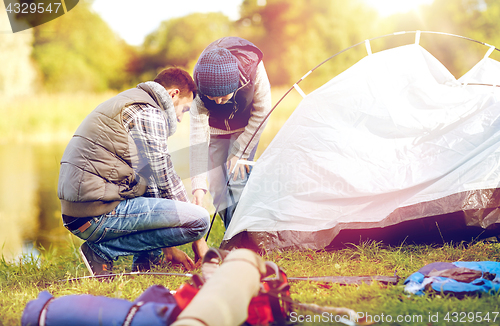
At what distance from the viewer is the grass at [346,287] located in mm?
1201

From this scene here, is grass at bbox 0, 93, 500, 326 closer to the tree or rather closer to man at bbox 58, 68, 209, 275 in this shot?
man at bbox 58, 68, 209, 275

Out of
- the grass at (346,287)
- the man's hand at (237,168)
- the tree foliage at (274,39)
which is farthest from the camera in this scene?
the tree foliage at (274,39)

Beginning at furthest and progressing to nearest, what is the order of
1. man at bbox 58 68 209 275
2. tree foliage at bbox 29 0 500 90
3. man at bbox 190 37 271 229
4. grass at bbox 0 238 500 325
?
tree foliage at bbox 29 0 500 90 < man at bbox 190 37 271 229 < man at bbox 58 68 209 275 < grass at bbox 0 238 500 325

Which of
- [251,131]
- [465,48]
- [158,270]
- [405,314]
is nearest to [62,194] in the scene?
[158,270]

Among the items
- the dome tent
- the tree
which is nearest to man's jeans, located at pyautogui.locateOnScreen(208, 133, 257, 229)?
the dome tent

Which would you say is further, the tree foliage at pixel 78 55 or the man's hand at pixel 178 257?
the tree foliage at pixel 78 55

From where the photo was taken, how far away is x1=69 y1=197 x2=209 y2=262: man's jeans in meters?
1.68

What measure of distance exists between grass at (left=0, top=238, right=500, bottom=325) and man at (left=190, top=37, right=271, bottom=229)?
51 cm

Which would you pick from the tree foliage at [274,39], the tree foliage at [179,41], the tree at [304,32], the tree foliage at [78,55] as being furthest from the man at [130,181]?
the tree foliage at [78,55]

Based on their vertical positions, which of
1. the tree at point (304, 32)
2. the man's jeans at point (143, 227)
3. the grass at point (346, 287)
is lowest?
the grass at point (346, 287)

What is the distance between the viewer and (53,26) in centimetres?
1512

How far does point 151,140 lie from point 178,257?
62 centimetres

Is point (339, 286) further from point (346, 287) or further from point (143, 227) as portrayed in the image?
point (143, 227)

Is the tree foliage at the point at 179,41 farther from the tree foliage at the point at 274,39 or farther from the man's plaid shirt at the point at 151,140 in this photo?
the man's plaid shirt at the point at 151,140
